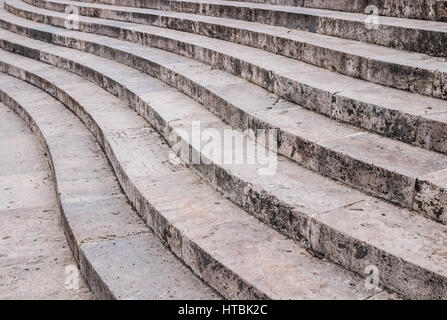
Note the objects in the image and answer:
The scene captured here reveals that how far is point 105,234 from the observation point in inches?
130

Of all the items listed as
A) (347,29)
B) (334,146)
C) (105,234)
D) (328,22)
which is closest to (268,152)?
(334,146)

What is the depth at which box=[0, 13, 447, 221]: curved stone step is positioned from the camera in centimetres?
272

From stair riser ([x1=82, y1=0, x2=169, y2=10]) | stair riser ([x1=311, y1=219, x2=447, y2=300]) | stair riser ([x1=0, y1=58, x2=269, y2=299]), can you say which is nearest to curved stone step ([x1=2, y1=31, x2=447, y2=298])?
stair riser ([x1=311, y1=219, x2=447, y2=300])

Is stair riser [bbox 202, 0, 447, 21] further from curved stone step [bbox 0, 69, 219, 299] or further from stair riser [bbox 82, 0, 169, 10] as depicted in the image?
stair riser [bbox 82, 0, 169, 10]

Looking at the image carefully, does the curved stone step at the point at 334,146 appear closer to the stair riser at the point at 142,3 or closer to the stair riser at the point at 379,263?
the stair riser at the point at 379,263

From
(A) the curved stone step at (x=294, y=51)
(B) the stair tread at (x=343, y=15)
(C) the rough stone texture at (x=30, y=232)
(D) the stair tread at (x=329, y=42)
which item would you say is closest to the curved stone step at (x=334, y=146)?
(A) the curved stone step at (x=294, y=51)

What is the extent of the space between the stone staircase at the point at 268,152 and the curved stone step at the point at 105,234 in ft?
0.04

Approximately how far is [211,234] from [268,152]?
0.98 m

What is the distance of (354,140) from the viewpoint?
3336mm

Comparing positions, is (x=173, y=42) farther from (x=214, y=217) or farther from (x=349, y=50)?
(x=214, y=217)

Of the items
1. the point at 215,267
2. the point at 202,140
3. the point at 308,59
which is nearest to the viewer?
the point at 215,267

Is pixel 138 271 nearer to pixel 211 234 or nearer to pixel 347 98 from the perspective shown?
pixel 211 234

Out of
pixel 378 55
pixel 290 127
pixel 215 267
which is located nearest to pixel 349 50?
pixel 378 55
